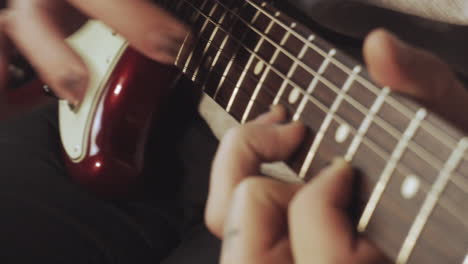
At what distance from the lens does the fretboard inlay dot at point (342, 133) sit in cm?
32

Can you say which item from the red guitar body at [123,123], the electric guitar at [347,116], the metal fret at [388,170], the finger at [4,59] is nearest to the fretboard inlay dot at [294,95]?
the electric guitar at [347,116]

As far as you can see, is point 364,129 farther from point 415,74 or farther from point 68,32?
point 68,32

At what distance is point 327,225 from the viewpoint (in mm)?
289

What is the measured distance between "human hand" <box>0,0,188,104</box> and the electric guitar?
32 mm

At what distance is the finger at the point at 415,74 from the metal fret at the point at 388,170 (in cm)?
2

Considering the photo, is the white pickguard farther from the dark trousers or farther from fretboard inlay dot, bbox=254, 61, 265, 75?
fretboard inlay dot, bbox=254, 61, 265, 75

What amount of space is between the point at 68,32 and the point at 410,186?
71 cm

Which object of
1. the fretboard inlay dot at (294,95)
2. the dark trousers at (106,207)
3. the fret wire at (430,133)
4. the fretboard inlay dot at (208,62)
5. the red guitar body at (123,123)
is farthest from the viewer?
the red guitar body at (123,123)

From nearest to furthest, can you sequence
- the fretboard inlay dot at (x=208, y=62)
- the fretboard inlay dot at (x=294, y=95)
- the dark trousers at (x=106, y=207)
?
the fretboard inlay dot at (x=294, y=95)
the fretboard inlay dot at (x=208, y=62)
the dark trousers at (x=106, y=207)

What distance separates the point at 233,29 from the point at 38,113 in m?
0.54

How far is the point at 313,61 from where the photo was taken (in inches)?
14.1

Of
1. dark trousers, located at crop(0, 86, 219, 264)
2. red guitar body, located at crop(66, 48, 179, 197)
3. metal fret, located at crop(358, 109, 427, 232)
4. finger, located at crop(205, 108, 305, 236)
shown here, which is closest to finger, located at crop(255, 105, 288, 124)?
finger, located at crop(205, 108, 305, 236)

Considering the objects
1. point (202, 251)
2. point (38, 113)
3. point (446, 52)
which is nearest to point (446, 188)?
point (446, 52)

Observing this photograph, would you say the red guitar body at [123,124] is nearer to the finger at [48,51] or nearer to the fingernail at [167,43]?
the finger at [48,51]
